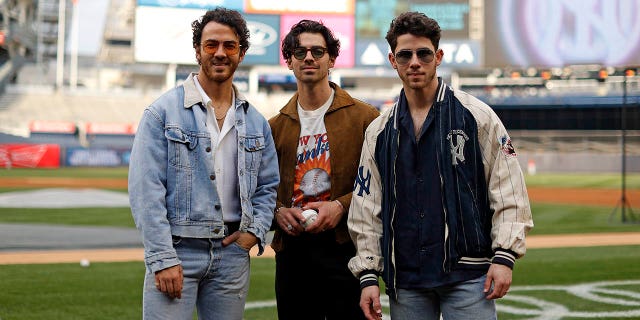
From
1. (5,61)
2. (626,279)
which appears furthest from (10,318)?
(5,61)

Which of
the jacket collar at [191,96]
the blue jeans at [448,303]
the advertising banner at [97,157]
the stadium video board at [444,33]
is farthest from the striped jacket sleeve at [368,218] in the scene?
the advertising banner at [97,157]

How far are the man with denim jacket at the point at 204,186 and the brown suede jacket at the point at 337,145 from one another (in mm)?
436

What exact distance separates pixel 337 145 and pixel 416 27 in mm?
922

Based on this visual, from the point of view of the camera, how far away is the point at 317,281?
13.4 feet

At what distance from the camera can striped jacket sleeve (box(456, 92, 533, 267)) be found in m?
3.21

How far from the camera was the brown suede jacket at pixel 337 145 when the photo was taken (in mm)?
4062

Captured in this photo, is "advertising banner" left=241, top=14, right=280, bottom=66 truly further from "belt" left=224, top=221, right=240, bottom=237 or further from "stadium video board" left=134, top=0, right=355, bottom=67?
"belt" left=224, top=221, right=240, bottom=237

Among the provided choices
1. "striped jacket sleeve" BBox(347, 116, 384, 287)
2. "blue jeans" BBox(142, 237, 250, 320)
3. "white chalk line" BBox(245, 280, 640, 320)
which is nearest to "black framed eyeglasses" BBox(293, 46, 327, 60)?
"striped jacket sleeve" BBox(347, 116, 384, 287)

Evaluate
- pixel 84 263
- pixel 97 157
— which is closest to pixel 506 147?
pixel 84 263

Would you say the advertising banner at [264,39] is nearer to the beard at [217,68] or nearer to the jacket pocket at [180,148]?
the beard at [217,68]

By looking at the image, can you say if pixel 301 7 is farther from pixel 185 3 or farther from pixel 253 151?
pixel 253 151

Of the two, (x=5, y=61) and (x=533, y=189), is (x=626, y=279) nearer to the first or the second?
(x=533, y=189)

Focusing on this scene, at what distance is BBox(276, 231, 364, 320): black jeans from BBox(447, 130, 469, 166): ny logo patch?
105cm

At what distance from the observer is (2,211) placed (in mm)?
17797
